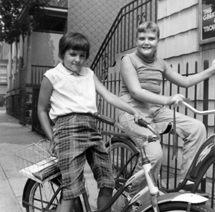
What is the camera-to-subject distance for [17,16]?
10.3 m

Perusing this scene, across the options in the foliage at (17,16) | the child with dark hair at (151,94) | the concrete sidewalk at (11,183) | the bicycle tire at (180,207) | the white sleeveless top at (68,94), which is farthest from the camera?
the foliage at (17,16)

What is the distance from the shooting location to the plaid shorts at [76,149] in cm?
222

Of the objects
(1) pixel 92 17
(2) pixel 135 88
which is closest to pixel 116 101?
(2) pixel 135 88

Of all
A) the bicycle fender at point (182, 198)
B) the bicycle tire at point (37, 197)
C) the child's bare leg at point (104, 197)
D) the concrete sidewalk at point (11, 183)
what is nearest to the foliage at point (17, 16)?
the concrete sidewalk at point (11, 183)

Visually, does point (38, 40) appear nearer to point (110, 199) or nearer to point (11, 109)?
point (11, 109)

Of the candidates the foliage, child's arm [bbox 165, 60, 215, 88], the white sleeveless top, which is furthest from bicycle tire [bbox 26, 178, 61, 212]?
the foliage

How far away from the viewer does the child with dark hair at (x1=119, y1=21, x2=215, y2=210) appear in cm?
240

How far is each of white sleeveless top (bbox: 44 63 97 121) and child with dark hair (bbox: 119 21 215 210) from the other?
0.37 meters

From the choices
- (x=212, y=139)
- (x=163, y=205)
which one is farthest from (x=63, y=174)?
(x=212, y=139)

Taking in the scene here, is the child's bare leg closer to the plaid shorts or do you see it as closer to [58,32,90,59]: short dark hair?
the plaid shorts

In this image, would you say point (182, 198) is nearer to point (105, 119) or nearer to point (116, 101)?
point (105, 119)

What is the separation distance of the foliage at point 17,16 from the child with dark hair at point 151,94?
318 inches

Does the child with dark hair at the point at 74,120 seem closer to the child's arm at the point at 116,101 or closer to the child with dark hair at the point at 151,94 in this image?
the child's arm at the point at 116,101

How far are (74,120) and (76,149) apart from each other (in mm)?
210
